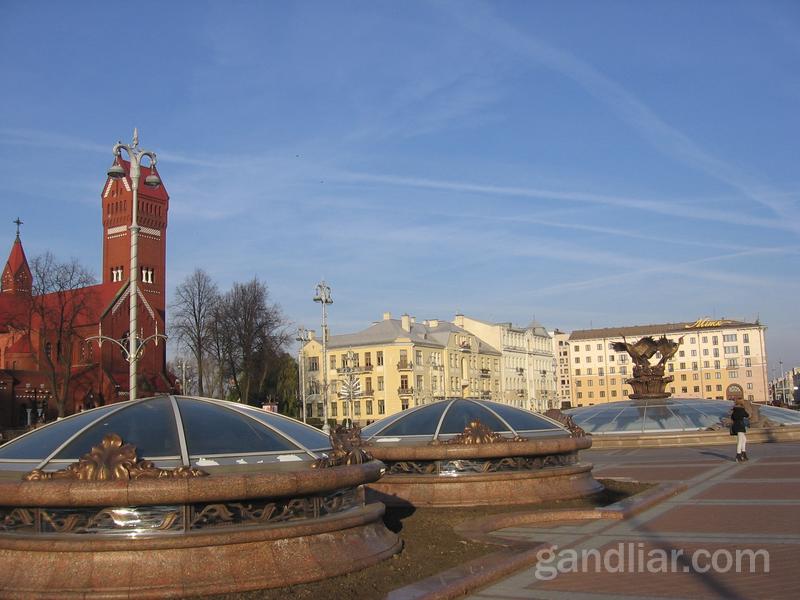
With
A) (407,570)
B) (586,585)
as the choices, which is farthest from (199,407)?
(586,585)

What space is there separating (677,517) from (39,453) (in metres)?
7.21

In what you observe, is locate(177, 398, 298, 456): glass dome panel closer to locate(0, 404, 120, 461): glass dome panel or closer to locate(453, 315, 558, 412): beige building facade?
locate(0, 404, 120, 461): glass dome panel

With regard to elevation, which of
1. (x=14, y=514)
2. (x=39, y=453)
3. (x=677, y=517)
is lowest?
(x=677, y=517)

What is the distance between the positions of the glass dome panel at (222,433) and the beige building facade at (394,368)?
63.6m

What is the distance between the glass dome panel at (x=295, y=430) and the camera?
796 centimetres

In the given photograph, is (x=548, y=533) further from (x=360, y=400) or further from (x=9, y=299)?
(x=9, y=299)

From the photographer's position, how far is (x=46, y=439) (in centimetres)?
741

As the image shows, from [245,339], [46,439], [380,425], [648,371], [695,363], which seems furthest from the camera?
[695,363]

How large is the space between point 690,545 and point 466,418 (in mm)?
5057

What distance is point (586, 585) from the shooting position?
21.2 feet

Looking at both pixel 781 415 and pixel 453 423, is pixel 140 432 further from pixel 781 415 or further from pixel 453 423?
pixel 781 415

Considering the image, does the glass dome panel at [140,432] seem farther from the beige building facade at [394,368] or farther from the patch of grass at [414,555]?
the beige building facade at [394,368]

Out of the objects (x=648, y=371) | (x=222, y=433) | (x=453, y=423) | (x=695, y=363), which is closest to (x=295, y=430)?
(x=222, y=433)

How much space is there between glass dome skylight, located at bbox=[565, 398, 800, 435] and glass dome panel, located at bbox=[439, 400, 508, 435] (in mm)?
17371
